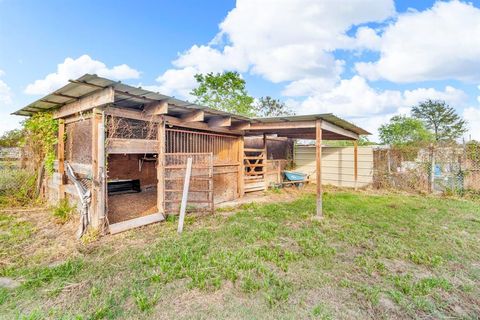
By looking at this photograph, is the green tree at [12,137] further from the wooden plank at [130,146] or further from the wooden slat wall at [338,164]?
the wooden slat wall at [338,164]

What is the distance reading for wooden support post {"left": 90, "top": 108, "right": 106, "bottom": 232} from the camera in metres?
4.19

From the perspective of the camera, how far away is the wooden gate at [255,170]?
8508mm

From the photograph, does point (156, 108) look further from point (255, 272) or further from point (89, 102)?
point (255, 272)

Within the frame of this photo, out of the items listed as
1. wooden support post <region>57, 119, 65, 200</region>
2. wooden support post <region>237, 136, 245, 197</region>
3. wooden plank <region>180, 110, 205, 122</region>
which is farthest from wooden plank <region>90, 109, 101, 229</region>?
wooden support post <region>237, 136, 245, 197</region>

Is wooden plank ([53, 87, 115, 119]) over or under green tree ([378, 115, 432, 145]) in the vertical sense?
under

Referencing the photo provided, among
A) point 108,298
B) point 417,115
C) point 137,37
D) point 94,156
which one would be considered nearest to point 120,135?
point 94,156

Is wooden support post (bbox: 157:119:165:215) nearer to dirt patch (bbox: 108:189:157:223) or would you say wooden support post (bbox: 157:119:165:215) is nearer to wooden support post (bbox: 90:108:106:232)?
dirt patch (bbox: 108:189:157:223)

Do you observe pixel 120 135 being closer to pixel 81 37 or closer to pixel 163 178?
pixel 163 178

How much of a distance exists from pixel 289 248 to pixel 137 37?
29.7ft

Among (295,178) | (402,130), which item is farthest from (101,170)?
(402,130)

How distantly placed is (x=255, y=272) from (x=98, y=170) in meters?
3.26

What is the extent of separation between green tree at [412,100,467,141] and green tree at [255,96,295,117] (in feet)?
61.1

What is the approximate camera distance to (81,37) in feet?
24.1

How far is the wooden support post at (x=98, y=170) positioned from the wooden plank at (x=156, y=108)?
0.90 meters
